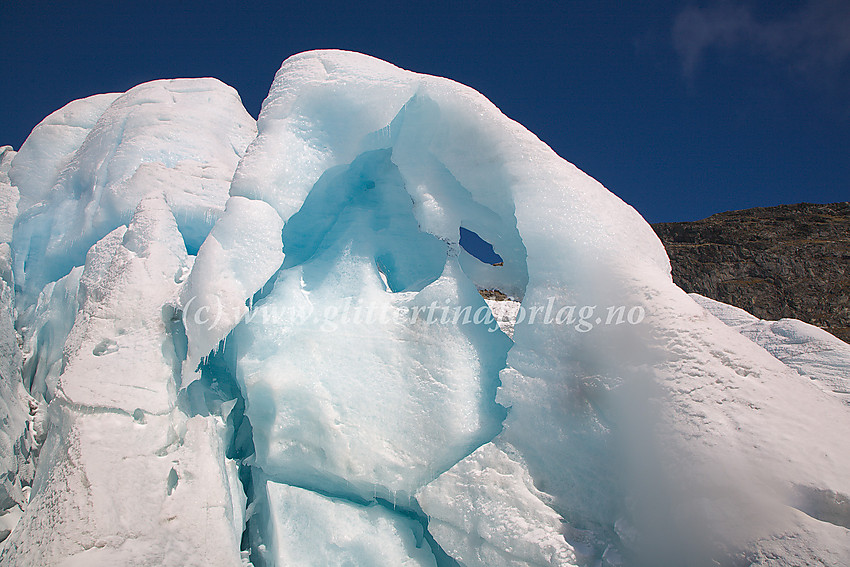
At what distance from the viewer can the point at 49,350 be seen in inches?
179

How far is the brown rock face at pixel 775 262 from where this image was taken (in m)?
19.9

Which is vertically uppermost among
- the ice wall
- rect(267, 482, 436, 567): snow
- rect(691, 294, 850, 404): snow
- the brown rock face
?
the brown rock face

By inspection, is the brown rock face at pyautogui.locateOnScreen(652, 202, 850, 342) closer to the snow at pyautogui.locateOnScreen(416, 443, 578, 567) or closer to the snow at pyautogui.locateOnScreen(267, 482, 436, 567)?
the snow at pyautogui.locateOnScreen(416, 443, 578, 567)

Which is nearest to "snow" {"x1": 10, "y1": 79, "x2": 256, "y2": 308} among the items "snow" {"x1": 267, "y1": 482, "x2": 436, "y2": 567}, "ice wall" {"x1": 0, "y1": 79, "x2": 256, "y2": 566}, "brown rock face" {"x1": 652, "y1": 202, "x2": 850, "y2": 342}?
"ice wall" {"x1": 0, "y1": 79, "x2": 256, "y2": 566}

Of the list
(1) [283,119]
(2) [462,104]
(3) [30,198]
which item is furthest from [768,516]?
(3) [30,198]

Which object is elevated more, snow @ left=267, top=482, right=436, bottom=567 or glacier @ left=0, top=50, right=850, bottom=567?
glacier @ left=0, top=50, right=850, bottom=567

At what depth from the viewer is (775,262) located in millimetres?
21625

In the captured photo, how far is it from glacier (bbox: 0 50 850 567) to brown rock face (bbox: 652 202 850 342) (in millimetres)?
18615

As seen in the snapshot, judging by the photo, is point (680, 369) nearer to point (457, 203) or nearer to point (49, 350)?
point (457, 203)

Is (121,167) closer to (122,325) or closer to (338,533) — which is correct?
(122,325)

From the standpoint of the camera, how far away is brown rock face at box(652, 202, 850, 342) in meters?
19.9

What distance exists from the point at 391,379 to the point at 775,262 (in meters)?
24.1

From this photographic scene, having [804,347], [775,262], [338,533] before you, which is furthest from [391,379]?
[775,262]

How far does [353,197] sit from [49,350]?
124 inches
